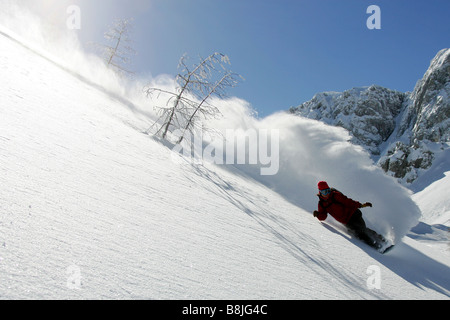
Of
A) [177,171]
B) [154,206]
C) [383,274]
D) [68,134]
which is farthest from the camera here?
[177,171]

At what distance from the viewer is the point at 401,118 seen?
133 metres

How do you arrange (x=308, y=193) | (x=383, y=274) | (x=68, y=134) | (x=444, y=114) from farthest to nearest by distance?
(x=444, y=114) → (x=308, y=193) → (x=68, y=134) → (x=383, y=274)

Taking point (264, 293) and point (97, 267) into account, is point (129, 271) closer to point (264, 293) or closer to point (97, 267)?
point (97, 267)

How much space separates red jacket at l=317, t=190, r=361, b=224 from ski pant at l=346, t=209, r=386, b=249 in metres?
0.10

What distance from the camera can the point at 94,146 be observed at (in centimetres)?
467

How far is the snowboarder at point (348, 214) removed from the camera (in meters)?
5.25

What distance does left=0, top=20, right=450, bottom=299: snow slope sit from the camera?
171 cm

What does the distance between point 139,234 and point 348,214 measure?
4.68 m

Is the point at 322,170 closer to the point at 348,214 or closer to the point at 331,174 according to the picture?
the point at 331,174

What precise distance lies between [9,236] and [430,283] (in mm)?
5095

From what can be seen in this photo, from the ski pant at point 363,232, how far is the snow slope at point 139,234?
0.33m

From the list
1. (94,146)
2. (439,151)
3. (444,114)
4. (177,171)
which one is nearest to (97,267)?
(94,146)

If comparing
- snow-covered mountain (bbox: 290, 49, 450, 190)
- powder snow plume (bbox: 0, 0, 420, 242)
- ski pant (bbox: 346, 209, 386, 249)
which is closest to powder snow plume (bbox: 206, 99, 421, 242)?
powder snow plume (bbox: 0, 0, 420, 242)

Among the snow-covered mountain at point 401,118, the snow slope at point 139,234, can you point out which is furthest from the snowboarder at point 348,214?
the snow-covered mountain at point 401,118
